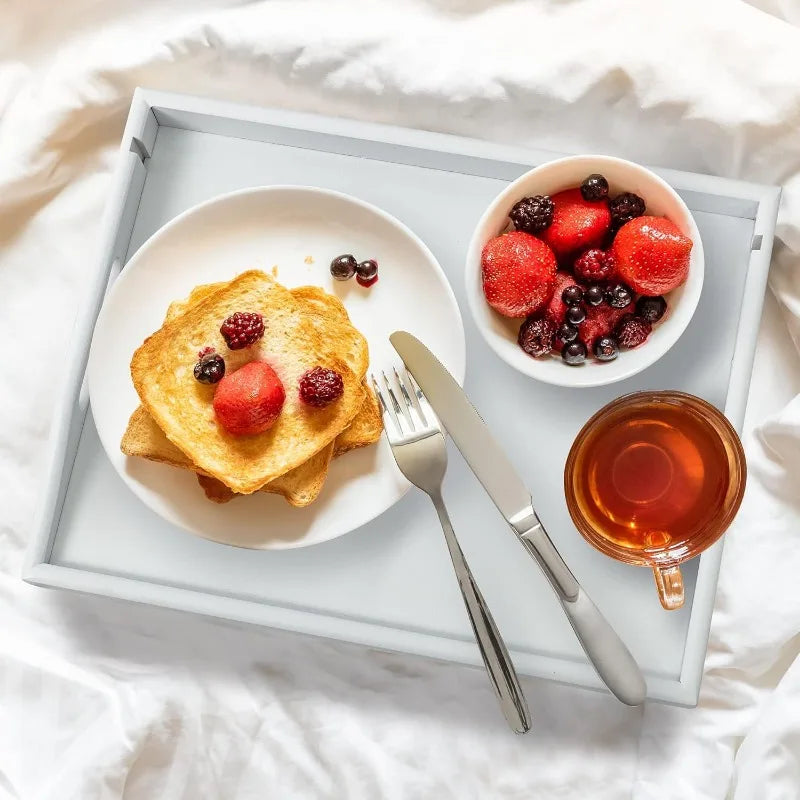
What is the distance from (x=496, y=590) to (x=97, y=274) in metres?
0.79

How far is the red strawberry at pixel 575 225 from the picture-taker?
1362 mm

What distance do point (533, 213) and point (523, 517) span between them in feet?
1.41

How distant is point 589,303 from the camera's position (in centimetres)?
136

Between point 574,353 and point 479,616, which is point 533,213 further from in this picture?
point 479,616

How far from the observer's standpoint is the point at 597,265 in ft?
4.44

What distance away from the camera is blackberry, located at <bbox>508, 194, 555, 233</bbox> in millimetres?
1354

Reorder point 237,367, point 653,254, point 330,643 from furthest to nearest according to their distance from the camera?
point 330,643 < point 237,367 < point 653,254

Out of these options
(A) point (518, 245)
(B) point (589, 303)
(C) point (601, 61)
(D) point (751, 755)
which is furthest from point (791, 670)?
(C) point (601, 61)

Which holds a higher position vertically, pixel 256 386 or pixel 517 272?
pixel 517 272

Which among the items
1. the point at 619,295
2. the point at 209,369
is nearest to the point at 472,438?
the point at 619,295

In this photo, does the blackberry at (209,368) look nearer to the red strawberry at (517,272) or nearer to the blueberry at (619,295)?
the red strawberry at (517,272)

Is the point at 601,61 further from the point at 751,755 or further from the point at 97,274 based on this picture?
the point at 751,755

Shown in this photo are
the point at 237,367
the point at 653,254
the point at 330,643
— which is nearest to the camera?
the point at 653,254

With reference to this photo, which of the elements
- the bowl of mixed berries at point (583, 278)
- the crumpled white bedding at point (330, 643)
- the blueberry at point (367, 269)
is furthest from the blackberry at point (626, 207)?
the blueberry at point (367, 269)
